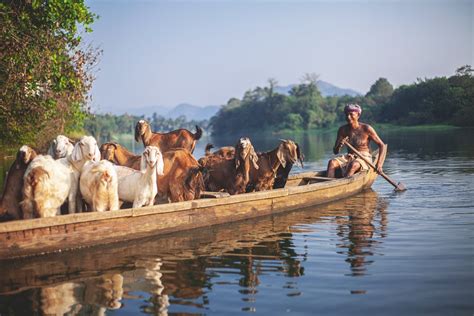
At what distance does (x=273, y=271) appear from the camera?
675 centimetres

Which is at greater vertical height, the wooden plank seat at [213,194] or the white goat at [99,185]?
the white goat at [99,185]

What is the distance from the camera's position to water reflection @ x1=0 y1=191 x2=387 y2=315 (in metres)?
5.70

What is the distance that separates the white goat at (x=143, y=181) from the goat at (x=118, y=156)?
3.94ft

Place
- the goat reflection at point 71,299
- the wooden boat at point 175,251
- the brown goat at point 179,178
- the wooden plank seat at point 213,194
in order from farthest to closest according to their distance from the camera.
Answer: the wooden plank seat at point 213,194, the brown goat at point 179,178, the wooden boat at point 175,251, the goat reflection at point 71,299

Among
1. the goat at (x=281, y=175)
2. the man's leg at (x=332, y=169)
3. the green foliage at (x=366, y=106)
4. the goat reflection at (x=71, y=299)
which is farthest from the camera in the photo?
the green foliage at (x=366, y=106)

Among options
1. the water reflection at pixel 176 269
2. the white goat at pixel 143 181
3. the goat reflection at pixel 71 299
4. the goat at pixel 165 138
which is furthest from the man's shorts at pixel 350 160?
the goat reflection at pixel 71 299

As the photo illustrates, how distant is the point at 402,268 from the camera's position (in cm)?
662

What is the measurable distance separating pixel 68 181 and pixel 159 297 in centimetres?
262

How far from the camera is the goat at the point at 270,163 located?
412 inches

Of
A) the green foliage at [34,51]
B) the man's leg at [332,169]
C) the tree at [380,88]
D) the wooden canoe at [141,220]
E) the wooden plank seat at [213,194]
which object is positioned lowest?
the wooden canoe at [141,220]

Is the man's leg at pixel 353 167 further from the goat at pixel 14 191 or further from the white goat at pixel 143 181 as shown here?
the goat at pixel 14 191

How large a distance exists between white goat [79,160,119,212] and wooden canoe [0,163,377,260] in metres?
0.23

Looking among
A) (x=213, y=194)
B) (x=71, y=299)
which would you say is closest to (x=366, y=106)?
(x=213, y=194)

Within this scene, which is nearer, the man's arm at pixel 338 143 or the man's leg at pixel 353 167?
the man's arm at pixel 338 143
